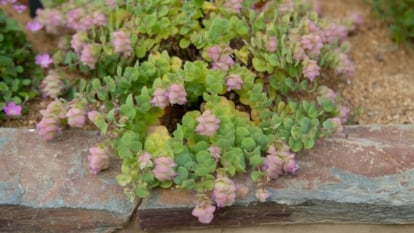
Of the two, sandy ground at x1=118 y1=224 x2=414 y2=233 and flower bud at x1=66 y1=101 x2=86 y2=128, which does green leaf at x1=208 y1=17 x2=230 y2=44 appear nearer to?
flower bud at x1=66 y1=101 x2=86 y2=128

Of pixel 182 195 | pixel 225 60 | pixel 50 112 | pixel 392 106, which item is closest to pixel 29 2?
pixel 50 112

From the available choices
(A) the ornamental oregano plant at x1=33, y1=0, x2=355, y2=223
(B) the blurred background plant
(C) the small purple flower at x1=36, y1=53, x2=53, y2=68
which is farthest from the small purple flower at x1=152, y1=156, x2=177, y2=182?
(B) the blurred background plant

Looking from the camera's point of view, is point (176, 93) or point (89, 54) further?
point (89, 54)

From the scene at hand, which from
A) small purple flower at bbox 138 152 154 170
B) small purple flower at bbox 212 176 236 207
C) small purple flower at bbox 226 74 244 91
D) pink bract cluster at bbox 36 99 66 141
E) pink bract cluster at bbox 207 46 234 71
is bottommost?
small purple flower at bbox 212 176 236 207

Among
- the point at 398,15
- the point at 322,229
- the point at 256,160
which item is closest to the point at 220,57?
the point at 256,160

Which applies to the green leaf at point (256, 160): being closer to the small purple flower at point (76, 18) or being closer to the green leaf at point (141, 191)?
the green leaf at point (141, 191)

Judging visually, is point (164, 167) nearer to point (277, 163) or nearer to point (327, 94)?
point (277, 163)
